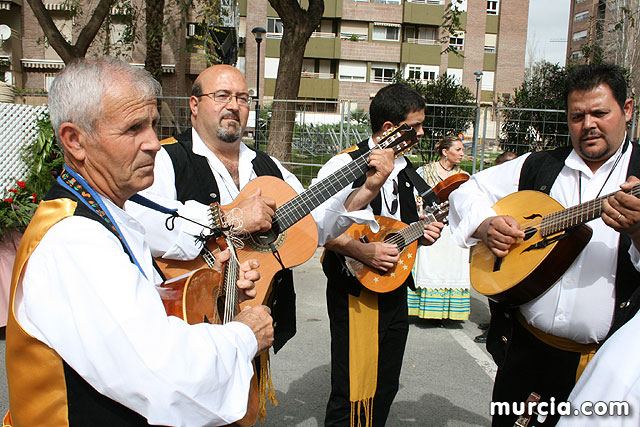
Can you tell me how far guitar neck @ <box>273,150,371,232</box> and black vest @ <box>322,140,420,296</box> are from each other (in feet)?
0.66

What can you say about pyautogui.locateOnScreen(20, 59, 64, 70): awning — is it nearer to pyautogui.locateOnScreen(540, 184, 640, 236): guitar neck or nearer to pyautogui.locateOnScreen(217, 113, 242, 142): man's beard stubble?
pyautogui.locateOnScreen(217, 113, 242, 142): man's beard stubble

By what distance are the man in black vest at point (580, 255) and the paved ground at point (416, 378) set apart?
1122 mm

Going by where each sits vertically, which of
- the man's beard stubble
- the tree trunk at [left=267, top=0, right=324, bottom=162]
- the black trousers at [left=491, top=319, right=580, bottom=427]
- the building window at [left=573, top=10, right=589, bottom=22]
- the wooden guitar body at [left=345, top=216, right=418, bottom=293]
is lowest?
the black trousers at [left=491, top=319, right=580, bottom=427]

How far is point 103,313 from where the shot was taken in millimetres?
1131

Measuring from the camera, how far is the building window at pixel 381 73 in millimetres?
42312

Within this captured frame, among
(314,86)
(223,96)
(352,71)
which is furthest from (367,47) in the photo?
(223,96)

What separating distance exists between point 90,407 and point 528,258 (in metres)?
1.98

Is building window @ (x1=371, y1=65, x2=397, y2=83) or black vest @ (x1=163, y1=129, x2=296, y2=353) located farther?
building window @ (x1=371, y1=65, x2=397, y2=83)

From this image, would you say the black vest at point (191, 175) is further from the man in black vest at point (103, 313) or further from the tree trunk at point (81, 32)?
the tree trunk at point (81, 32)

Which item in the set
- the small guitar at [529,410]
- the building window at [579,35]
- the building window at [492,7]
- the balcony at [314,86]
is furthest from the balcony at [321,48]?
the small guitar at [529,410]

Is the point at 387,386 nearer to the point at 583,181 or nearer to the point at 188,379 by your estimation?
the point at 583,181

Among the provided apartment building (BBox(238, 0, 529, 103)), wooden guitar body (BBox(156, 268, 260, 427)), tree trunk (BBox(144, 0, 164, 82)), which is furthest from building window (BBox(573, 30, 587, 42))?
wooden guitar body (BBox(156, 268, 260, 427))

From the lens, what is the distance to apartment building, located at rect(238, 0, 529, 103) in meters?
40.1

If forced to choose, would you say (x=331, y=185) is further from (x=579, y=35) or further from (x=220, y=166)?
(x=579, y=35)
